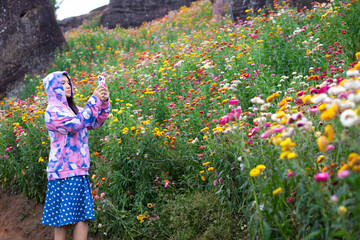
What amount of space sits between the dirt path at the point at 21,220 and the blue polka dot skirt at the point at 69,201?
1.63 meters

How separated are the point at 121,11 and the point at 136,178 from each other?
1427cm

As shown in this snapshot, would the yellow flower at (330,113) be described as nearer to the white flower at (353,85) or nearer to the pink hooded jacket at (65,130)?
the white flower at (353,85)

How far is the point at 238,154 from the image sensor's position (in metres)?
3.24

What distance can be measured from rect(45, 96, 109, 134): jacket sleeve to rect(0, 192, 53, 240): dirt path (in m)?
2.14

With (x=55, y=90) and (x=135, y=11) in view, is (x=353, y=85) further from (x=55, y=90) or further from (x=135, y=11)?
(x=135, y=11)

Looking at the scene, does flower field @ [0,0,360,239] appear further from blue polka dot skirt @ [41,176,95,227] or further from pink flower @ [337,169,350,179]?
blue polka dot skirt @ [41,176,95,227]

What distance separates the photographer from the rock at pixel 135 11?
16625 millimetres

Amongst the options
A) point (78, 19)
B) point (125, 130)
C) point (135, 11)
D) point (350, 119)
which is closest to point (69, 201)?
point (125, 130)

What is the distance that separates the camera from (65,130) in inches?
127

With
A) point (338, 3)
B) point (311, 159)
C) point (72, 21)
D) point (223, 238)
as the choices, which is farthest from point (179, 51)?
point (72, 21)

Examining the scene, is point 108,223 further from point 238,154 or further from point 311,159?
point 311,159

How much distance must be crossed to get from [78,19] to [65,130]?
19439 mm

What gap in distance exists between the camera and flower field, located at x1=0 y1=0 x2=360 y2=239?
6.73 feet

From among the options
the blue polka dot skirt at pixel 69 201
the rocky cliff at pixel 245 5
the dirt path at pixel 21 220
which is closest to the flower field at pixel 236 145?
the dirt path at pixel 21 220
